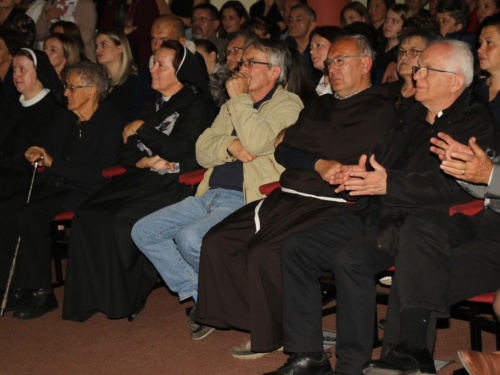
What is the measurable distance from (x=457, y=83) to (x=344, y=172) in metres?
0.64

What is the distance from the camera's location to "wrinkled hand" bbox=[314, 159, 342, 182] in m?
3.53

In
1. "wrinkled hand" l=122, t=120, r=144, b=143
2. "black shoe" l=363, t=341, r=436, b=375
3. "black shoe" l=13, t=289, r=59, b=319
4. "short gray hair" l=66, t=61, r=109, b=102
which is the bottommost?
"black shoe" l=13, t=289, r=59, b=319

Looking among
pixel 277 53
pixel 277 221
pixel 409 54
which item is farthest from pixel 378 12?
pixel 277 221

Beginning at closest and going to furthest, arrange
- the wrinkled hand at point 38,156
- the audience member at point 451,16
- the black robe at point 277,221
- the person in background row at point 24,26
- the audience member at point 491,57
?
1. the black robe at point 277,221
2. the audience member at point 491,57
3. the wrinkled hand at point 38,156
4. the audience member at point 451,16
5. the person in background row at point 24,26

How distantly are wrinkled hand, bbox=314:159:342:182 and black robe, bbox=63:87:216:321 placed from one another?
3.41 feet

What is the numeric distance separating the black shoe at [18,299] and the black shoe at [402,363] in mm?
2494

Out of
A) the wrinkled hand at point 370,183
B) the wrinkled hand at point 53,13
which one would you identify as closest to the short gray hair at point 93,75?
the wrinkled hand at point 370,183

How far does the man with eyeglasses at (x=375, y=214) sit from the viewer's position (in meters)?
3.18

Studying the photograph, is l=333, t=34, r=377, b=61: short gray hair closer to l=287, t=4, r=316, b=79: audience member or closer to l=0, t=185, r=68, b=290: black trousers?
l=0, t=185, r=68, b=290: black trousers

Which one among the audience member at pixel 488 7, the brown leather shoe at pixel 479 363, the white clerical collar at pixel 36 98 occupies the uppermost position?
the audience member at pixel 488 7

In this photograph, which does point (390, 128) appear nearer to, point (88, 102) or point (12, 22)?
point (88, 102)

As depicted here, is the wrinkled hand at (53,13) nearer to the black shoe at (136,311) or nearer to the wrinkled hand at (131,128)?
the wrinkled hand at (131,128)

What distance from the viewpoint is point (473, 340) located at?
328 centimetres

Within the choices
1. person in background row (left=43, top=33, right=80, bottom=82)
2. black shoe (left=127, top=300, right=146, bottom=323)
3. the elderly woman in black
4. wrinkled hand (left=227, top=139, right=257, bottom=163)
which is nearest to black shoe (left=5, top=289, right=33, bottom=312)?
the elderly woman in black
